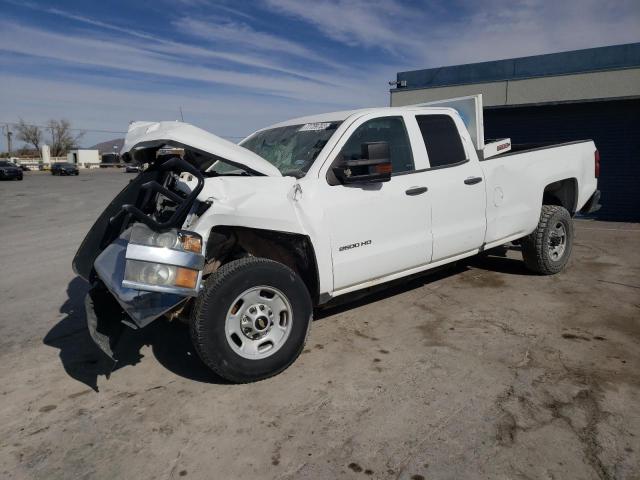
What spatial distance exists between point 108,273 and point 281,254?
51.5 inches

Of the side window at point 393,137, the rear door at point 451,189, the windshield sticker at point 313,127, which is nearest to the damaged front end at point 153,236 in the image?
the windshield sticker at point 313,127

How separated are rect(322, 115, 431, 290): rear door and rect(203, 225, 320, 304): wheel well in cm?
20

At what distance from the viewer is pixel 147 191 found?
359cm

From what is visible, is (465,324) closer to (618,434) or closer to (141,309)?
(618,434)

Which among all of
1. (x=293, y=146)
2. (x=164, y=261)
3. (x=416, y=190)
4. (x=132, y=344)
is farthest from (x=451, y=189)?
(x=132, y=344)

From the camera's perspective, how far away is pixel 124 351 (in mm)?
4129

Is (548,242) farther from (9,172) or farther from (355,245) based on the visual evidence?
(9,172)

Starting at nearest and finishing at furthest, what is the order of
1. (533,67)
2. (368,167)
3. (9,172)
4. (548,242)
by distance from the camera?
(368,167)
(548,242)
(533,67)
(9,172)

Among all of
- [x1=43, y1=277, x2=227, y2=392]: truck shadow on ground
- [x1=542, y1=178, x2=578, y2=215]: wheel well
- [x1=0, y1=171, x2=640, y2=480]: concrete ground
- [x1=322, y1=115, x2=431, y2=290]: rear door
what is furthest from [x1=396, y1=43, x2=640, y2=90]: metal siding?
[x1=43, y1=277, x2=227, y2=392]: truck shadow on ground

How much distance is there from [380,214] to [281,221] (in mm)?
938

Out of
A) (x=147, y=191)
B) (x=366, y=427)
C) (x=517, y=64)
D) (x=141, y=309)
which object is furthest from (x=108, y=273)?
(x=517, y=64)

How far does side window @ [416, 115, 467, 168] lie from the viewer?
468 cm

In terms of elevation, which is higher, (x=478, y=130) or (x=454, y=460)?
(x=478, y=130)

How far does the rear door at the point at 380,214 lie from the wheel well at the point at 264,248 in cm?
20
